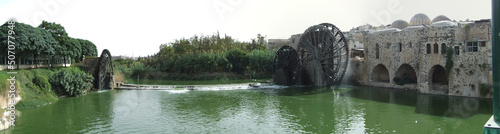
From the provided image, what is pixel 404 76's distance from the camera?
76.1 ft

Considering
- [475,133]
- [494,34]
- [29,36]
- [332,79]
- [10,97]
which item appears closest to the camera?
[494,34]

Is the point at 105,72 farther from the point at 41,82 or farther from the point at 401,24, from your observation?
the point at 401,24

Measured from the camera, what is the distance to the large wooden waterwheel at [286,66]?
27.3 metres

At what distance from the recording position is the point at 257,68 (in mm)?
39031

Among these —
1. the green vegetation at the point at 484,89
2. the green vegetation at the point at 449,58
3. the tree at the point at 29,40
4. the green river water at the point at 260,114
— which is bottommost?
the green river water at the point at 260,114

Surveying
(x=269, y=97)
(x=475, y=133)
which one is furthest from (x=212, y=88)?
(x=475, y=133)

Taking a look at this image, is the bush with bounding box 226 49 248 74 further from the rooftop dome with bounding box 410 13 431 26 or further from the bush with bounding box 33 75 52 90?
the bush with bounding box 33 75 52 90

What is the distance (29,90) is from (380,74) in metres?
25.9

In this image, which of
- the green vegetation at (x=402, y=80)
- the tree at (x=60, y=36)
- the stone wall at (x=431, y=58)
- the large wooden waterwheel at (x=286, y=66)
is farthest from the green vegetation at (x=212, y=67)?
the green vegetation at (x=402, y=80)

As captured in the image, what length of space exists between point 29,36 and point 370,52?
82.6ft

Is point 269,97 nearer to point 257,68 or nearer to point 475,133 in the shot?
point 475,133

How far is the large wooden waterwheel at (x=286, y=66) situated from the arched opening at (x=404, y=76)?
27.3ft

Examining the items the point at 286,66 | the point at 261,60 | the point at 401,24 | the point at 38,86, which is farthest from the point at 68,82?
the point at 401,24

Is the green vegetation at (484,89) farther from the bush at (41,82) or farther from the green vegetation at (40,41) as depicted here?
the green vegetation at (40,41)
